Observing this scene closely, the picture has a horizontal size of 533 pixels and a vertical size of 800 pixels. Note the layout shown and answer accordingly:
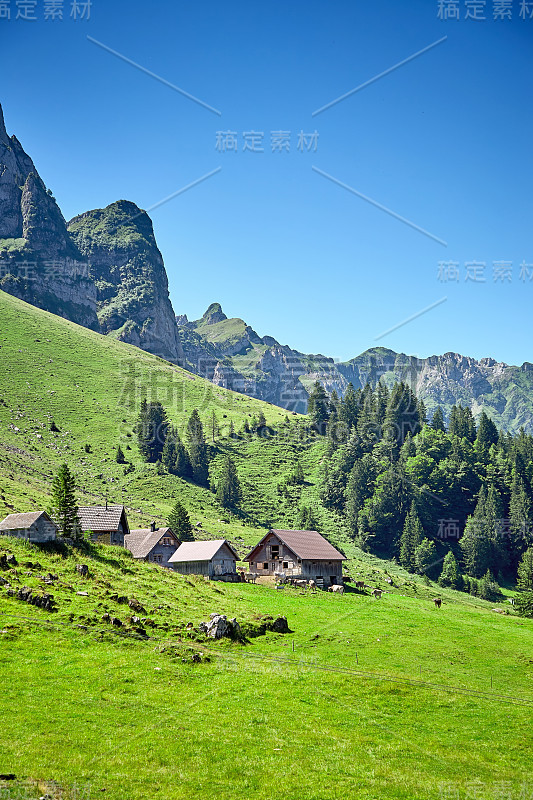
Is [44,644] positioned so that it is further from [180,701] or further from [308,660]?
[308,660]

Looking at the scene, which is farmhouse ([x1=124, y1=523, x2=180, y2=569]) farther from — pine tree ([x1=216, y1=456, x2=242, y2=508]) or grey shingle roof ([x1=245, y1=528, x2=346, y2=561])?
pine tree ([x1=216, y1=456, x2=242, y2=508])

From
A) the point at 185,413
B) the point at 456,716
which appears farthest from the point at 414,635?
the point at 185,413

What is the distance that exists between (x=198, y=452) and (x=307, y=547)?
72497mm

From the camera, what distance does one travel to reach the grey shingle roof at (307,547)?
7288 cm

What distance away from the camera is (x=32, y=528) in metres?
42.6

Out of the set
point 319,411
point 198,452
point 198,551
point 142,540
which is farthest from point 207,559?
point 319,411

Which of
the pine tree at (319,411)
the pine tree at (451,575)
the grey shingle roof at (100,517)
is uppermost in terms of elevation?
the pine tree at (319,411)

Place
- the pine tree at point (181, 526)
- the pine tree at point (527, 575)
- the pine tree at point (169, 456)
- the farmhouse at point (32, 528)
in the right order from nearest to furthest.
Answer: the farmhouse at point (32, 528) → the pine tree at point (527, 575) → the pine tree at point (181, 526) → the pine tree at point (169, 456)

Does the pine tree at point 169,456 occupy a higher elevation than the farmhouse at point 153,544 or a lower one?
higher

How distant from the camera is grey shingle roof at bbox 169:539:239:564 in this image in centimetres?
6843

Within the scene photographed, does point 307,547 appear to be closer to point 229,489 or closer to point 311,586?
point 311,586

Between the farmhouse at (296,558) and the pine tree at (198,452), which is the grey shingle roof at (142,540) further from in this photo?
the pine tree at (198,452)

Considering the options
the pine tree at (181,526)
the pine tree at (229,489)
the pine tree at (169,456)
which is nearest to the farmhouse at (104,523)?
the pine tree at (181,526)

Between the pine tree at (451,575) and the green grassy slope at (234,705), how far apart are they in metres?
69.7
